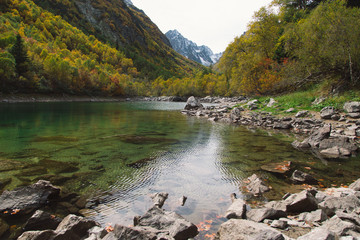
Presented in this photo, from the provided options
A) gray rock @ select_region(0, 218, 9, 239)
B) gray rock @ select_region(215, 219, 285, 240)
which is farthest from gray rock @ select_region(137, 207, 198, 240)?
gray rock @ select_region(0, 218, 9, 239)

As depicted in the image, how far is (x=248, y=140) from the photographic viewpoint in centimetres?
1539

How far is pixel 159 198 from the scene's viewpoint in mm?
6062

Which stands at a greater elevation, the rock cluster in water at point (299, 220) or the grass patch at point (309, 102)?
the grass patch at point (309, 102)

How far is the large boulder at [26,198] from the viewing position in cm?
515

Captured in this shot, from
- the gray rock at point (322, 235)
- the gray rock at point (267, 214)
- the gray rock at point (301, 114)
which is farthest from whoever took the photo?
the gray rock at point (301, 114)

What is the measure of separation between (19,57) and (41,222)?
2795 inches

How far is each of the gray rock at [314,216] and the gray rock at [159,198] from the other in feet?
12.0

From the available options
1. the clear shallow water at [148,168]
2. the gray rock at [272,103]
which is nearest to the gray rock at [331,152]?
the clear shallow water at [148,168]

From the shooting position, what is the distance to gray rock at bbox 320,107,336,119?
1823 centimetres

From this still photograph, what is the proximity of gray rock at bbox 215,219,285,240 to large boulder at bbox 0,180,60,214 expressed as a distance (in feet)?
16.0

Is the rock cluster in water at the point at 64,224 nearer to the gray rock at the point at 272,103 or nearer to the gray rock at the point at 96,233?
the gray rock at the point at 96,233

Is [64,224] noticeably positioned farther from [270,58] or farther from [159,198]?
[270,58]

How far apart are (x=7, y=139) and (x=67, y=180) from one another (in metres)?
9.75

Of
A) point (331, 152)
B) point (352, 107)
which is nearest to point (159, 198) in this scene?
point (331, 152)
